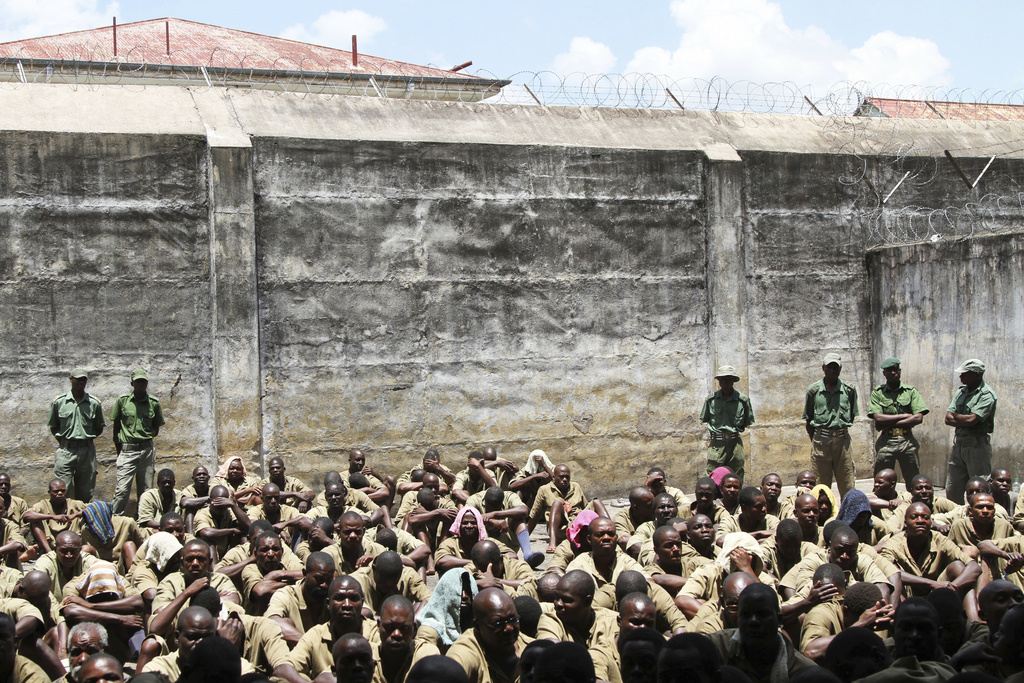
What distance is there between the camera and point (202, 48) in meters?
19.2

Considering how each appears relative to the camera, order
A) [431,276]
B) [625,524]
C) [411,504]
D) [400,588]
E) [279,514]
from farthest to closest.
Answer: [431,276] → [411,504] → [279,514] → [625,524] → [400,588]

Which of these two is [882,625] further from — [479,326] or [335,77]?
[335,77]

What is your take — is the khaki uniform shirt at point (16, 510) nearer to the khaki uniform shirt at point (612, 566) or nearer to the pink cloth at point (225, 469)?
the pink cloth at point (225, 469)

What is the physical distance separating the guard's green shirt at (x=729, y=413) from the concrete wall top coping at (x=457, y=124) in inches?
121

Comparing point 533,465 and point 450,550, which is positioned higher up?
point 533,465

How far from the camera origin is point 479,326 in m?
10.6

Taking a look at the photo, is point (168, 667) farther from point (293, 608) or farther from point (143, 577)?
point (143, 577)

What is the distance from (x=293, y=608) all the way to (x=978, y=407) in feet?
20.1

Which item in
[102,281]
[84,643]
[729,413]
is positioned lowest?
[84,643]

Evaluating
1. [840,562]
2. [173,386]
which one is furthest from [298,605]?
[173,386]

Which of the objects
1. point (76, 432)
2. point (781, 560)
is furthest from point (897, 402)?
point (76, 432)

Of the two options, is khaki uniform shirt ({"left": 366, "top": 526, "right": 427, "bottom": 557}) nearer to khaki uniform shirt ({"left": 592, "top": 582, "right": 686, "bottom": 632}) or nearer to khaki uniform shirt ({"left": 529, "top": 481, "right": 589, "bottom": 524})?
khaki uniform shirt ({"left": 529, "top": 481, "right": 589, "bottom": 524})

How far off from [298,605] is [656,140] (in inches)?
289

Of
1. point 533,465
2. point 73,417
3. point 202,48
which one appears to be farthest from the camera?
point 202,48
